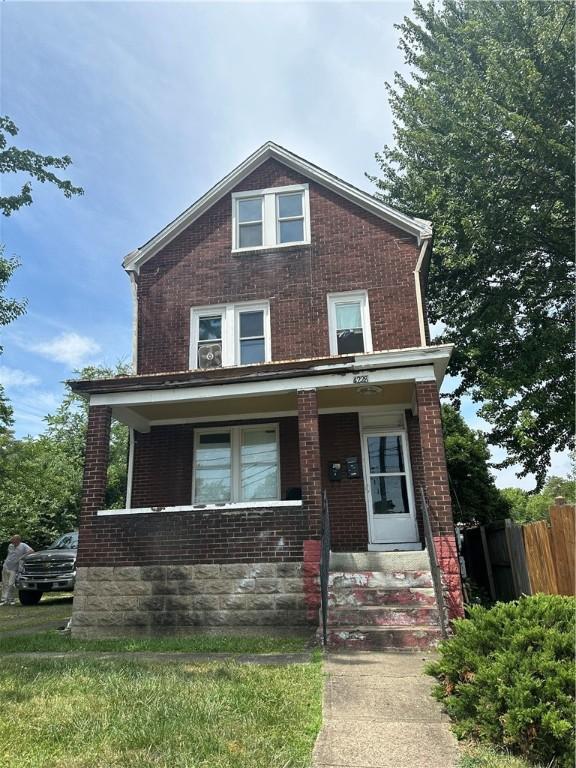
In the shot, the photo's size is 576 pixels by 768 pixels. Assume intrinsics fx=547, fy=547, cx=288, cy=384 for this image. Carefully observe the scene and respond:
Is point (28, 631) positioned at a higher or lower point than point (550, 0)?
lower

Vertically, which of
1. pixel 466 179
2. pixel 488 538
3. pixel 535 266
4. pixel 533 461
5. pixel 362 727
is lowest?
pixel 362 727

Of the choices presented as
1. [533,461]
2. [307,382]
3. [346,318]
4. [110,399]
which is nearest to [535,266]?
[533,461]

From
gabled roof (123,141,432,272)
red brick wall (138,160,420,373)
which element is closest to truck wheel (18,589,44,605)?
red brick wall (138,160,420,373)

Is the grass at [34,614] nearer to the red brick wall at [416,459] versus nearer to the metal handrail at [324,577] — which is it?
the metal handrail at [324,577]

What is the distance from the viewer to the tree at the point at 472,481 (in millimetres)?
18906

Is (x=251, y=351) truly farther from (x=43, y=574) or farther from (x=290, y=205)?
(x=43, y=574)

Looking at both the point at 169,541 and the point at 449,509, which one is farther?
the point at 169,541

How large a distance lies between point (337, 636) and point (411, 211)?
13599mm

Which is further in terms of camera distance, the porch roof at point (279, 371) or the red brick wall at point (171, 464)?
the red brick wall at point (171, 464)

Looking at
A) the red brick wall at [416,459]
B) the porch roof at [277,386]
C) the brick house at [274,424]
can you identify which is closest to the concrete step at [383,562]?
the brick house at [274,424]

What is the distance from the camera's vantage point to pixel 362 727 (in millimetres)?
3980

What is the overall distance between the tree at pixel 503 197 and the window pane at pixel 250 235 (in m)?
4.84

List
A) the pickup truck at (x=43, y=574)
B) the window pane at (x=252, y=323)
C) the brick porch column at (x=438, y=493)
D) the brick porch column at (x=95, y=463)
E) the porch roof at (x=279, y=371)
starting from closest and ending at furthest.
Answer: the brick porch column at (x=438, y=493) < the porch roof at (x=279, y=371) < the brick porch column at (x=95, y=463) < the window pane at (x=252, y=323) < the pickup truck at (x=43, y=574)

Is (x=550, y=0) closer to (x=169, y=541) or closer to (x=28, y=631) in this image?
(x=169, y=541)
